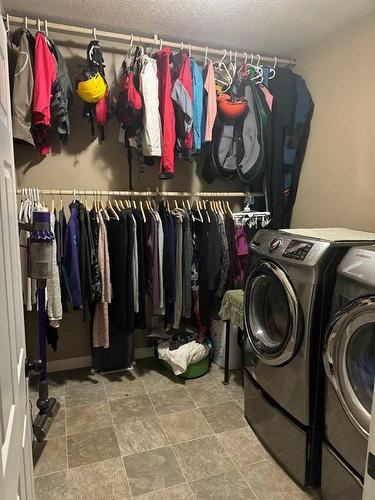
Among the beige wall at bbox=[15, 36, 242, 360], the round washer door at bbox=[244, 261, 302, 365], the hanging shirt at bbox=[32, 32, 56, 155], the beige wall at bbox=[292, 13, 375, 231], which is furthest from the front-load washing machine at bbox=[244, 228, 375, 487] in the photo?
the hanging shirt at bbox=[32, 32, 56, 155]

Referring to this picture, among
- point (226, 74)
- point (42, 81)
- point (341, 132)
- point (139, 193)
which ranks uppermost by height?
point (226, 74)

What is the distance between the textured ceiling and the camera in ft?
6.82

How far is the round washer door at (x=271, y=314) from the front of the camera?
1676mm

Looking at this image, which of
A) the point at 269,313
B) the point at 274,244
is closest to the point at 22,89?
the point at 274,244

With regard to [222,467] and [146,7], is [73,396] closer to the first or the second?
[222,467]

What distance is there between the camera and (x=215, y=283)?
267cm

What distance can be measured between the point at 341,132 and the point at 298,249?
1.21m

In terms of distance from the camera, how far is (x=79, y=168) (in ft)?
8.70

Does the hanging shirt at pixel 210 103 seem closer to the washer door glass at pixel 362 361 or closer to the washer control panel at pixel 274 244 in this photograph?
the washer control panel at pixel 274 244

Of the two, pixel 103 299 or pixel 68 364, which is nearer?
pixel 103 299

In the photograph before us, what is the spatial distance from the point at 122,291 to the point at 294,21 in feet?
6.96

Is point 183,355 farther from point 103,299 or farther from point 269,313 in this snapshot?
point 269,313

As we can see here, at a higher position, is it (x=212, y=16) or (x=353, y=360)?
(x=212, y=16)

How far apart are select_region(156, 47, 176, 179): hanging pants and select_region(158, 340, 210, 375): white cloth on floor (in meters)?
1.31
